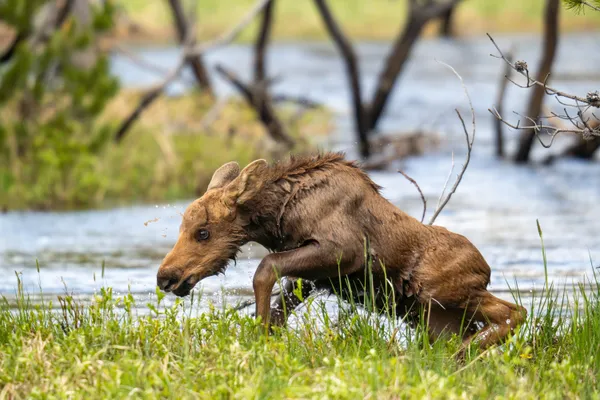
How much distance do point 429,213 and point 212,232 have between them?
7.99 meters

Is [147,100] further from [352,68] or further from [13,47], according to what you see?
[352,68]

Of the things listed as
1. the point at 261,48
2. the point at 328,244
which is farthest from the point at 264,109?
the point at 328,244

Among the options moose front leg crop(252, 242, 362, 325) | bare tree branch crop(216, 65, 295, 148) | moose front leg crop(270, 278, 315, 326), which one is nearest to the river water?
moose front leg crop(270, 278, 315, 326)

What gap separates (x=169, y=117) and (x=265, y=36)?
2391mm

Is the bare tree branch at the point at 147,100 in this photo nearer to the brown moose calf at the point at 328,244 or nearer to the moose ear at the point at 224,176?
the moose ear at the point at 224,176

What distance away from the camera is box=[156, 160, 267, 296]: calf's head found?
5879mm

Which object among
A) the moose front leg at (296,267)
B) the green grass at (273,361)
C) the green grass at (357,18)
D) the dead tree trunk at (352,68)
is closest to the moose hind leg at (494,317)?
the green grass at (273,361)

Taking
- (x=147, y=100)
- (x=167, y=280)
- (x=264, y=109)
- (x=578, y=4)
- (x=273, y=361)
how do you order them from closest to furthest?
1. (x=273, y=361)
2. (x=167, y=280)
3. (x=578, y=4)
4. (x=147, y=100)
5. (x=264, y=109)

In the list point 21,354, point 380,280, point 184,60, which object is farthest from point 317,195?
point 184,60

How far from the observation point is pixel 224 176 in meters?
6.29

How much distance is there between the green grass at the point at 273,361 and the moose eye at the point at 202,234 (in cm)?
44

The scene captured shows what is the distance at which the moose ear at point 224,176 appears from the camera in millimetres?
6250

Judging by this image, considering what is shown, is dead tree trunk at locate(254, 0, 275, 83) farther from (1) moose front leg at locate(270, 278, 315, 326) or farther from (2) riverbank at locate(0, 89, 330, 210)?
(1) moose front leg at locate(270, 278, 315, 326)

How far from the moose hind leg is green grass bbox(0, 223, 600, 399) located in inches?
4.2
